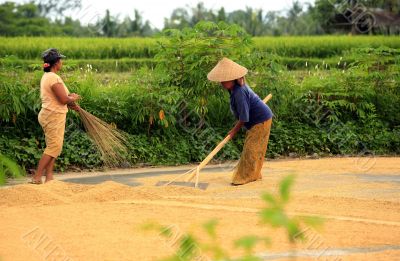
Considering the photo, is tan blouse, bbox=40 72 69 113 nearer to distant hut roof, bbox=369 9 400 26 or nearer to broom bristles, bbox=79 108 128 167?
broom bristles, bbox=79 108 128 167

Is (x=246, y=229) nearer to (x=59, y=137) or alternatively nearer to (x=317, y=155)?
(x=59, y=137)

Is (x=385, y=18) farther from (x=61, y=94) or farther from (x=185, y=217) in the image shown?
(x=185, y=217)

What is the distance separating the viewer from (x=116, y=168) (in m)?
11.4

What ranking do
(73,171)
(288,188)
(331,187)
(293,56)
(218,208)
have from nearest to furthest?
(288,188) → (218,208) → (331,187) → (73,171) → (293,56)

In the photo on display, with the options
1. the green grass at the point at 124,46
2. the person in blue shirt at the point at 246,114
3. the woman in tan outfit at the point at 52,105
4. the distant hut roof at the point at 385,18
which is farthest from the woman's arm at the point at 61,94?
the distant hut roof at the point at 385,18

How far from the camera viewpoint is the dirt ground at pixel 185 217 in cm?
611

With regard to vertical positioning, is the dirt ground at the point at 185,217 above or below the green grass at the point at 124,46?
above

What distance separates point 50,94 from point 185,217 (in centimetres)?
306

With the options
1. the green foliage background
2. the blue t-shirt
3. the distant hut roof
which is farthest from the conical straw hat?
the distant hut roof

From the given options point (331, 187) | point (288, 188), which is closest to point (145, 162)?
point (331, 187)

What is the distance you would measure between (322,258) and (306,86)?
8398 mm

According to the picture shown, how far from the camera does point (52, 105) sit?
9.56m

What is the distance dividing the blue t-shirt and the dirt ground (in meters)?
0.77

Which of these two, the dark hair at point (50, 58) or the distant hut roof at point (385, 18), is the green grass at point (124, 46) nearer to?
the distant hut roof at point (385, 18)
